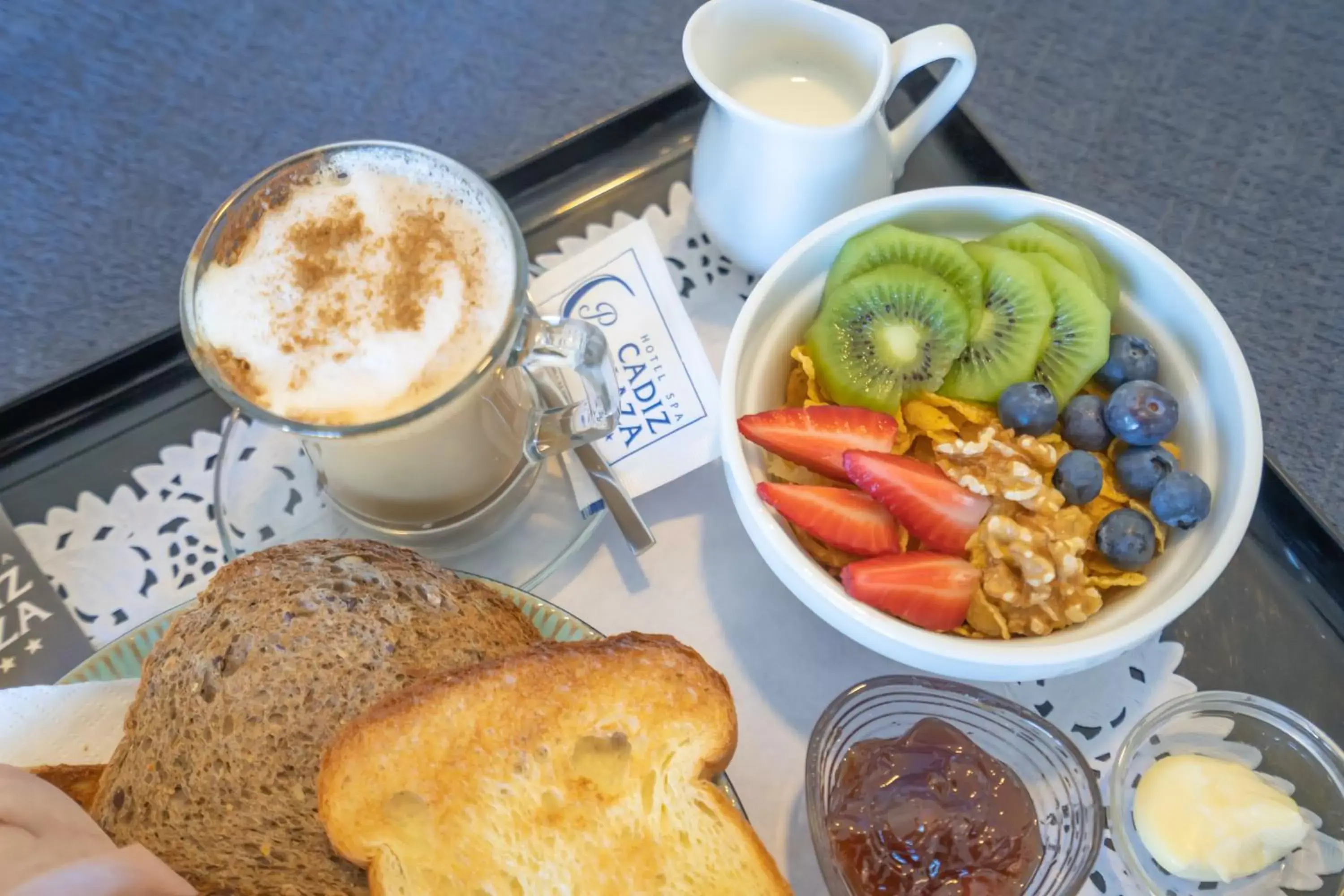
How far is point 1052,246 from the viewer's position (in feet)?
3.56

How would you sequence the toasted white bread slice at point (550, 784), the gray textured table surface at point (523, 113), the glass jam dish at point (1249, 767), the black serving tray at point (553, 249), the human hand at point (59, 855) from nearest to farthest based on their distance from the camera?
the human hand at point (59, 855), the toasted white bread slice at point (550, 784), the glass jam dish at point (1249, 767), the black serving tray at point (553, 249), the gray textured table surface at point (523, 113)

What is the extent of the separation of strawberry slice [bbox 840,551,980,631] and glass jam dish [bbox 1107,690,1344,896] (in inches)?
10.5

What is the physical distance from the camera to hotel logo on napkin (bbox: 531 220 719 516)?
1197 mm

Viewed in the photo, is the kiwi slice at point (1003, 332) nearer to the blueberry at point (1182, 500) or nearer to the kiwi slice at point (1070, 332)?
the kiwi slice at point (1070, 332)

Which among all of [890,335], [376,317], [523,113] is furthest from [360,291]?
[523,113]

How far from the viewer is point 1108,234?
1103 millimetres

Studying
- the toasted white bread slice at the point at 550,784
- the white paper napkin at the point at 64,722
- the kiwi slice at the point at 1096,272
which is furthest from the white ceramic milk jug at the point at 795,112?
the white paper napkin at the point at 64,722

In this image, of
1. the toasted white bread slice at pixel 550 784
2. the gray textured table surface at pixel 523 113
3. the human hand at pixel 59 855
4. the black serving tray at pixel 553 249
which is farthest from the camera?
the gray textured table surface at pixel 523 113

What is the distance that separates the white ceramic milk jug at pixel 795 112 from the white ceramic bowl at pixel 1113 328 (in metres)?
0.08

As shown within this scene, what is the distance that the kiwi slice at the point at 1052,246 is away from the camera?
1078 mm

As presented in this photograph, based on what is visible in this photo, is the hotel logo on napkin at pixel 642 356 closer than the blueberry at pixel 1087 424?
No

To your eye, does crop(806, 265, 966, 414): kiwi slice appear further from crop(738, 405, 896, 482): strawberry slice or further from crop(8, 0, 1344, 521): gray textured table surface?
crop(8, 0, 1344, 521): gray textured table surface

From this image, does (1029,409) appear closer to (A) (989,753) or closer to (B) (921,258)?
(B) (921,258)

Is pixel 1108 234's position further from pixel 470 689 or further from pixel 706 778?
pixel 470 689
